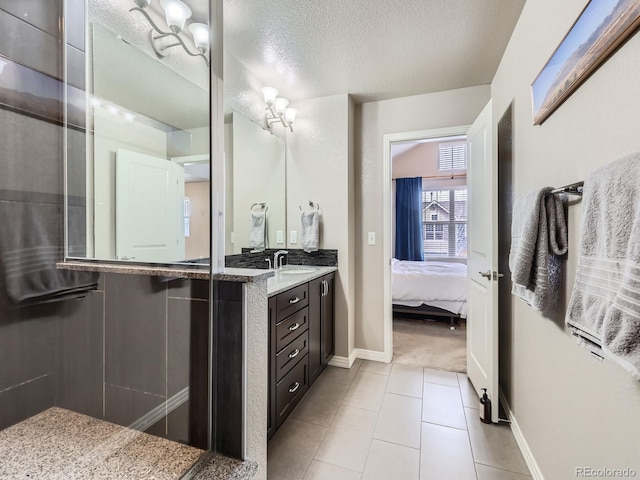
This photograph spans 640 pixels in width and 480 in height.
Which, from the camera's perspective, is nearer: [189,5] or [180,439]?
[180,439]

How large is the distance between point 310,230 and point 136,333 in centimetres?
169

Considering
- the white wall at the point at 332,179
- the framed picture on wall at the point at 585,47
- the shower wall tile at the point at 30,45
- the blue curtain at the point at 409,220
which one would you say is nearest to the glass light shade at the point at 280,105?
the white wall at the point at 332,179

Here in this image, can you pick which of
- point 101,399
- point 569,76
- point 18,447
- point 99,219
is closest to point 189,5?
point 99,219

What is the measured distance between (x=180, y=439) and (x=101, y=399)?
442 mm

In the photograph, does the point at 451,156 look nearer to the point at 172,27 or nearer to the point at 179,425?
the point at 172,27

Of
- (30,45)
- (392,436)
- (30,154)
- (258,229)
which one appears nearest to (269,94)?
(258,229)

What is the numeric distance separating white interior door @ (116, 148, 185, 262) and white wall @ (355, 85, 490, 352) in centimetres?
170

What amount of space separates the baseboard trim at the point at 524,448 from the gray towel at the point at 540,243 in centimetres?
86

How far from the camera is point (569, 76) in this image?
102 cm

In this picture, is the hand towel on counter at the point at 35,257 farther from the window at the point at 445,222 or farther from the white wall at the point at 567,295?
the window at the point at 445,222

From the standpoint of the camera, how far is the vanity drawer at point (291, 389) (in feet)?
5.47

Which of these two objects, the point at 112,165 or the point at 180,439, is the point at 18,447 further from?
the point at 112,165

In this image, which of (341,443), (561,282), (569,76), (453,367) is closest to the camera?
(569,76)

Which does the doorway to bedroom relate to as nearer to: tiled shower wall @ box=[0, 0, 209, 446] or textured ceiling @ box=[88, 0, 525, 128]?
textured ceiling @ box=[88, 0, 525, 128]
